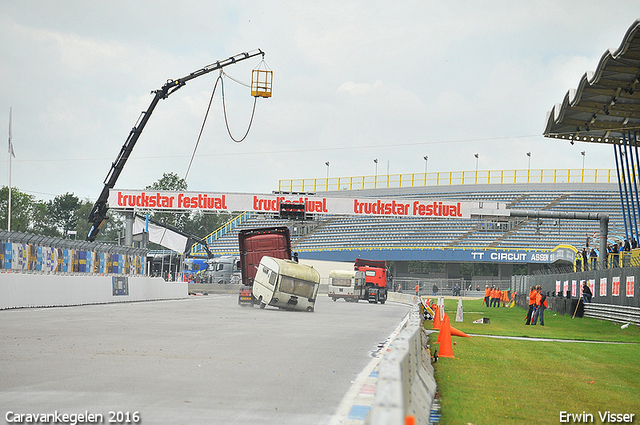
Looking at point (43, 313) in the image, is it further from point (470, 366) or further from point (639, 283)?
point (639, 283)

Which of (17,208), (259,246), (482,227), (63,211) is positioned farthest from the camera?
(63,211)

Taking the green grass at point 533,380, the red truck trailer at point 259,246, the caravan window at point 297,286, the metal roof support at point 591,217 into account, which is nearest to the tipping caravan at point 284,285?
the caravan window at point 297,286

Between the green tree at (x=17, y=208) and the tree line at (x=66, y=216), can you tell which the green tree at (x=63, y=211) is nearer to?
the tree line at (x=66, y=216)

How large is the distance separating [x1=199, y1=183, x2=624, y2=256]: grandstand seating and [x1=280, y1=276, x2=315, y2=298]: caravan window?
32.7m

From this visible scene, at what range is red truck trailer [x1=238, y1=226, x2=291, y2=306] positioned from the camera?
33.8 m

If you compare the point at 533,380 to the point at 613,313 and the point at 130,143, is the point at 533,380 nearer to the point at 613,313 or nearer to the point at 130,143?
the point at 613,313

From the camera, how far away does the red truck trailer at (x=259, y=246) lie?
3378 centimetres

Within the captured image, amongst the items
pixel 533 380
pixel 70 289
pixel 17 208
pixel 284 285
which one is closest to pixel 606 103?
pixel 284 285

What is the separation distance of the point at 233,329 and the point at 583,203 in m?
56.4

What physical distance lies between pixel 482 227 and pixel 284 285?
4327 cm

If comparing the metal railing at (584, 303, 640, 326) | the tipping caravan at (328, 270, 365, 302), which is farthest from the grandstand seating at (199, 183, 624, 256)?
the metal railing at (584, 303, 640, 326)

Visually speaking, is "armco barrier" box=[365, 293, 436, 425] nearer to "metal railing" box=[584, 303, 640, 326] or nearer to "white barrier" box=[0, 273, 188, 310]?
"white barrier" box=[0, 273, 188, 310]

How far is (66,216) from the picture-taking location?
124 m

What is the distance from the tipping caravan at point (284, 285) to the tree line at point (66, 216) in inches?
2985
